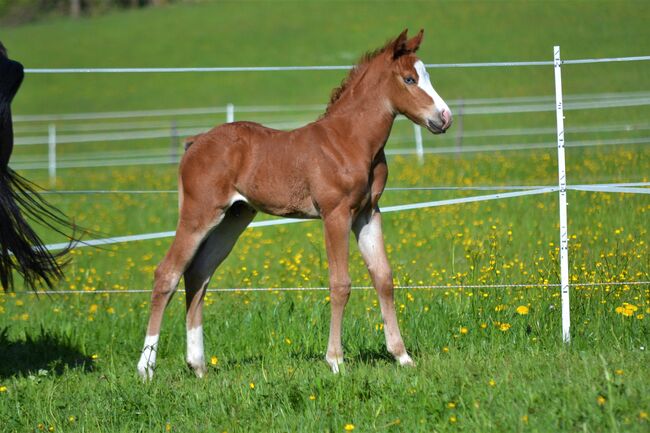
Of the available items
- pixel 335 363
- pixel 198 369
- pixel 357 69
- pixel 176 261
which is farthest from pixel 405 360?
pixel 357 69

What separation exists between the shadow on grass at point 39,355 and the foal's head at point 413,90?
3053 millimetres

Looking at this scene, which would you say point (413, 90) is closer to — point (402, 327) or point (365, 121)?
point (365, 121)

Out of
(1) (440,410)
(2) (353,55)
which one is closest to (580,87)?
(2) (353,55)

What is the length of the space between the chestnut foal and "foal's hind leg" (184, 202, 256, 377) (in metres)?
0.03

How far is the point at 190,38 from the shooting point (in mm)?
47125

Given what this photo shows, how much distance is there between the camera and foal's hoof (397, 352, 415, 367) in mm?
6004

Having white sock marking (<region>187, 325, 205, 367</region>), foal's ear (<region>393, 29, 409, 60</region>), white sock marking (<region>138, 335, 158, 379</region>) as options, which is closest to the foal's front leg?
white sock marking (<region>187, 325, 205, 367</region>)

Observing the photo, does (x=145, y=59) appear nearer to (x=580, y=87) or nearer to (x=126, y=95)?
(x=126, y=95)

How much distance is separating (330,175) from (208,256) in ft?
4.10

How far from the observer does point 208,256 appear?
664cm

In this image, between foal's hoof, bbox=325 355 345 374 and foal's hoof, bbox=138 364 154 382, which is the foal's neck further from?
foal's hoof, bbox=138 364 154 382

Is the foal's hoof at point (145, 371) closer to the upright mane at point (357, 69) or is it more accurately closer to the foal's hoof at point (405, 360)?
the foal's hoof at point (405, 360)

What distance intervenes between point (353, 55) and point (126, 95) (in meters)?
10.1

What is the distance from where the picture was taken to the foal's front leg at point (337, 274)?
5.91 metres
